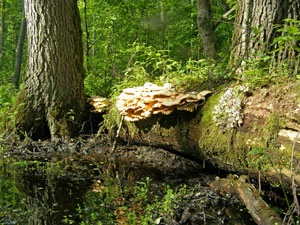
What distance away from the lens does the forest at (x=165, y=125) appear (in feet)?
9.91

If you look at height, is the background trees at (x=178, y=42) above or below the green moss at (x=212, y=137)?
above

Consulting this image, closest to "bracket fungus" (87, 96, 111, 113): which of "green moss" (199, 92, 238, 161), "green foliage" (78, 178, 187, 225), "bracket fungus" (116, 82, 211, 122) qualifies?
"bracket fungus" (116, 82, 211, 122)

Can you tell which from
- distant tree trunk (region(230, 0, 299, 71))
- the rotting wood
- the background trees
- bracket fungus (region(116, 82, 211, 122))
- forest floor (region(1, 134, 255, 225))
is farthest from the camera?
distant tree trunk (region(230, 0, 299, 71))

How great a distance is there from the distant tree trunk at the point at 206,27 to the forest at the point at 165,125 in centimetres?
274

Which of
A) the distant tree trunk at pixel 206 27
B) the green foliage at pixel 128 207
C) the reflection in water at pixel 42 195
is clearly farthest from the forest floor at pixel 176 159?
the distant tree trunk at pixel 206 27

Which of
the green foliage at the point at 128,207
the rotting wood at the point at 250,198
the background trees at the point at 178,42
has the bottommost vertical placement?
the green foliage at the point at 128,207

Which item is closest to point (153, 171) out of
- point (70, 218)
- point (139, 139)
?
point (139, 139)

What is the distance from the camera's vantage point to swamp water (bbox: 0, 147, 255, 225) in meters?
2.83

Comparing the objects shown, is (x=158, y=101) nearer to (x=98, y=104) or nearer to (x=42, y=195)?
(x=42, y=195)

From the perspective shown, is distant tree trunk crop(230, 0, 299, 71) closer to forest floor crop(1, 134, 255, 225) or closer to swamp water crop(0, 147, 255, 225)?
forest floor crop(1, 134, 255, 225)

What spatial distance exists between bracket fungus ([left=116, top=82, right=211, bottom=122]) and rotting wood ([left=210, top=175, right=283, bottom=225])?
0.89 metres

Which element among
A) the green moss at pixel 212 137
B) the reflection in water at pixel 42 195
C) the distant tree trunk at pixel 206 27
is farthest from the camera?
the distant tree trunk at pixel 206 27

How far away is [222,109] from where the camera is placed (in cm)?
368

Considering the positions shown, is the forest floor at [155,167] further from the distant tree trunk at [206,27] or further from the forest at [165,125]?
the distant tree trunk at [206,27]
